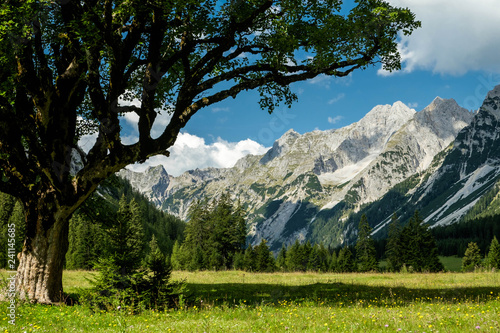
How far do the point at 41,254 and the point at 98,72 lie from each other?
741 cm

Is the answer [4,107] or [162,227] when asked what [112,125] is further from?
[162,227]

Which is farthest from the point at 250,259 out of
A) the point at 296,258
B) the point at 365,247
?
the point at 296,258

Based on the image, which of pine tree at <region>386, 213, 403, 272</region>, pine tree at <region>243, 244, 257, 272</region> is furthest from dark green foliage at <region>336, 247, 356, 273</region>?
→ pine tree at <region>243, 244, 257, 272</region>

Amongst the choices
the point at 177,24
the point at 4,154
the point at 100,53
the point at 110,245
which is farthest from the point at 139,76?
the point at 110,245

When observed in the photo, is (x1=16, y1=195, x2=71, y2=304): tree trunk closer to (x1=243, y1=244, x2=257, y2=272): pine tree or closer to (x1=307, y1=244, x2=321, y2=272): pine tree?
(x1=243, y1=244, x2=257, y2=272): pine tree

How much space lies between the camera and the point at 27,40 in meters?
13.1

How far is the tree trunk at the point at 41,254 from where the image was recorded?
13125mm

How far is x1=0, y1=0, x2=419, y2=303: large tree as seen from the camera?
42.2 feet

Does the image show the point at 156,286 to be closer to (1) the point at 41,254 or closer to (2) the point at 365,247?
(1) the point at 41,254

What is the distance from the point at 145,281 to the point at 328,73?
37.2 ft

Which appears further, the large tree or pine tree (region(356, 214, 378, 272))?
pine tree (region(356, 214, 378, 272))

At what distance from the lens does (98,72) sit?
13.9m

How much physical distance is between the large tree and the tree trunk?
0.04 m

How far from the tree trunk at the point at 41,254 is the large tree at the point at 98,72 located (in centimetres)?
4
